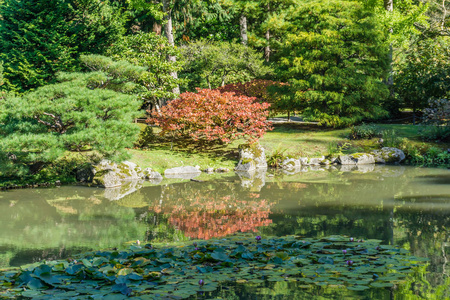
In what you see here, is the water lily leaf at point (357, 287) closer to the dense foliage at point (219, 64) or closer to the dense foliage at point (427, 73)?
the dense foliage at point (427, 73)

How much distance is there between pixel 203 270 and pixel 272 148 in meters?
11.3

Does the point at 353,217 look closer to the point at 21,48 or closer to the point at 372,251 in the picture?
the point at 372,251

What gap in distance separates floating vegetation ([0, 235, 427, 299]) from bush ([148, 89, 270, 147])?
9.39m

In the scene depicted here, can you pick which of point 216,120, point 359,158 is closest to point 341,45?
point 359,158

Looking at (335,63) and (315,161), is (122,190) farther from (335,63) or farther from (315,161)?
(335,63)

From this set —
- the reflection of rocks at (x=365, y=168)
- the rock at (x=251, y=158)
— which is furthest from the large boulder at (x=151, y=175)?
the reflection of rocks at (x=365, y=168)

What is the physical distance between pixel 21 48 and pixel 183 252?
12.7 meters

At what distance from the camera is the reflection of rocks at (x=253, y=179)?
10.9 meters

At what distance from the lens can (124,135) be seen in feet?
35.5

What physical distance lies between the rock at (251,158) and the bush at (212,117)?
383mm

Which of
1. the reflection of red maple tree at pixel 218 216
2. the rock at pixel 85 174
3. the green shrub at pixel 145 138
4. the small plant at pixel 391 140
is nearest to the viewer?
the reflection of red maple tree at pixel 218 216

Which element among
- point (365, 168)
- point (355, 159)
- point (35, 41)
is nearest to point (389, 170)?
point (365, 168)

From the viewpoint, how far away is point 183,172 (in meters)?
13.5

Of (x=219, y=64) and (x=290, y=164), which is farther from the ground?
(x=219, y=64)
